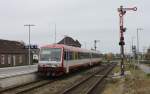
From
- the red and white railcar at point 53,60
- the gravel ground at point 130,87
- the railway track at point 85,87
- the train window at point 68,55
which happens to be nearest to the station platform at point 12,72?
the red and white railcar at point 53,60

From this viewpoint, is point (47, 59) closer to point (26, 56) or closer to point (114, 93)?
point (114, 93)

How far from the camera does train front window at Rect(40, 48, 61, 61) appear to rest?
34847mm

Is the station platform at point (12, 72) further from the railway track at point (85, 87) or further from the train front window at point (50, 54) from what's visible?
the railway track at point (85, 87)

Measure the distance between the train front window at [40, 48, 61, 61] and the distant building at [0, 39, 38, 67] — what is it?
3855 cm

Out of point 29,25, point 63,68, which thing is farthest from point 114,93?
point 29,25

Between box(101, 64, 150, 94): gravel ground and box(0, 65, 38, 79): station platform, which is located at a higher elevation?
box(0, 65, 38, 79): station platform

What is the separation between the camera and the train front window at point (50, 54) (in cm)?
3485

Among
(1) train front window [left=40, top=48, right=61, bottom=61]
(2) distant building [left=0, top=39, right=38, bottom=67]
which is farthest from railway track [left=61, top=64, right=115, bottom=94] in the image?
(2) distant building [left=0, top=39, right=38, bottom=67]

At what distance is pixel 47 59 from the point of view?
34.9m

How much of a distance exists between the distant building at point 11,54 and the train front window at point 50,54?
38.6 m

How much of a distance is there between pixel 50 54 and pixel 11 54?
44373 mm

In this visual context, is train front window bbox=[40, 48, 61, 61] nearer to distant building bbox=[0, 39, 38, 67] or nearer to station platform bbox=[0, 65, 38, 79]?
station platform bbox=[0, 65, 38, 79]

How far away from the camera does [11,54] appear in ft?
258

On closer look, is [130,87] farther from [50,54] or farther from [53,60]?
[50,54]
